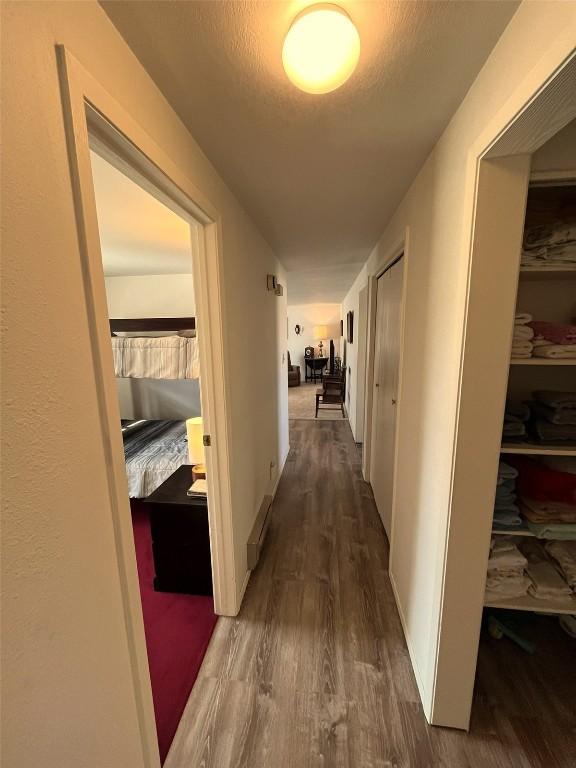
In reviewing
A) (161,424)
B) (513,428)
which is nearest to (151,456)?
(161,424)

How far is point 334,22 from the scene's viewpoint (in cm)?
67

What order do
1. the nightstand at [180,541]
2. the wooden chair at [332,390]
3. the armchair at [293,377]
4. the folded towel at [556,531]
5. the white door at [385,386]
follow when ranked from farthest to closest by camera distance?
the armchair at [293,377] → the wooden chair at [332,390] → the white door at [385,386] → the nightstand at [180,541] → the folded towel at [556,531]

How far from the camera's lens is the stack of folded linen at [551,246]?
106 cm

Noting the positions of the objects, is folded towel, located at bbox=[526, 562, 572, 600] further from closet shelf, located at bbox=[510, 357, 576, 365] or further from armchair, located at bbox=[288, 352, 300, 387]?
armchair, located at bbox=[288, 352, 300, 387]

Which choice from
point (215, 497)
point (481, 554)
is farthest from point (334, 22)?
point (215, 497)

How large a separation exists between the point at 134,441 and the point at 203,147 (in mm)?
2664

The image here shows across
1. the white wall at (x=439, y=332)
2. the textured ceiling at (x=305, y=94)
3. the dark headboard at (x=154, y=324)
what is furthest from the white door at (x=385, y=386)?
the dark headboard at (x=154, y=324)

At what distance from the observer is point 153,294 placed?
3.75m

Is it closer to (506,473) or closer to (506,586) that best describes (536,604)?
(506,586)

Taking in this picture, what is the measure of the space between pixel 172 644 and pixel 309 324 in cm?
809

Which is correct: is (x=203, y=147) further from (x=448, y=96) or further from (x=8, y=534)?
(x=8, y=534)

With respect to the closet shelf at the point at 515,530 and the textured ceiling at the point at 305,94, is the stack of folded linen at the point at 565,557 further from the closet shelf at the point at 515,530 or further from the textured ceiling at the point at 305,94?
the textured ceiling at the point at 305,94

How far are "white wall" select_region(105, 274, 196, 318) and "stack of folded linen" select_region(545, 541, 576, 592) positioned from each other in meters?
3.67

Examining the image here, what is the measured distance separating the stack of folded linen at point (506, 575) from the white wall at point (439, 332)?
21cm
